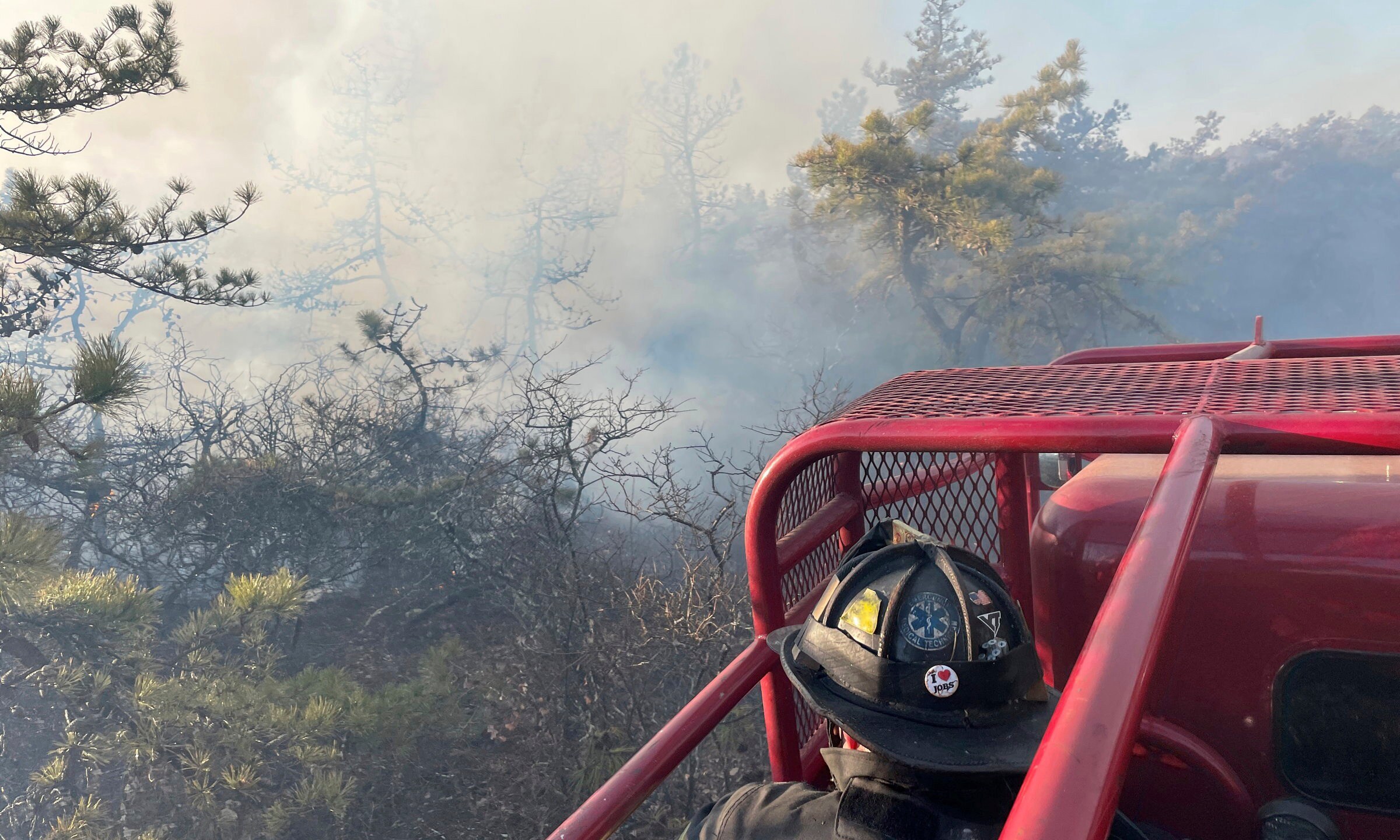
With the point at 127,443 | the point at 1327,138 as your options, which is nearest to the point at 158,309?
the point at 127,443

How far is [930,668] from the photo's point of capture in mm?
1027

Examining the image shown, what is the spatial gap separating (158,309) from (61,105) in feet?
57.3

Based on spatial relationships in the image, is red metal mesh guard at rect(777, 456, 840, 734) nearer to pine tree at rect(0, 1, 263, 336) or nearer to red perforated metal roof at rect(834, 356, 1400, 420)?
red perforated metal roof at rect(834, 356, 1400, 420)

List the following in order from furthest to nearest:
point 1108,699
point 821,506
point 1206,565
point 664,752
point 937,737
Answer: point 821,506 < point 1206,565 < point 664,752 < point 937,737 < point 1108,699

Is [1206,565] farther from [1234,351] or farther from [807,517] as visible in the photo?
[1234,351]

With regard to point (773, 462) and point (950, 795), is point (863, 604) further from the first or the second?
point (773, 462)

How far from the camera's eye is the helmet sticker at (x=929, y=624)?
1.04m

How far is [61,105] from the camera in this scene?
5309mm

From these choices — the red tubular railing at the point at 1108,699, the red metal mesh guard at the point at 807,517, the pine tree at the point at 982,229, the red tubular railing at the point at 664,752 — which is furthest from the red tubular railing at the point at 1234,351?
the pine tree at the point at 982,229

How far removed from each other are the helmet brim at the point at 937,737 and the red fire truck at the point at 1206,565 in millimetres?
145

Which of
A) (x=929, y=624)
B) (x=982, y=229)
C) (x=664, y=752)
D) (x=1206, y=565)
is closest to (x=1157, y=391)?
(x=1206, y=565)

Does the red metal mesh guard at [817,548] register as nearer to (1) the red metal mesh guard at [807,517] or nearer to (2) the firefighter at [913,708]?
(1) the red metal mesh guard at [807,517]

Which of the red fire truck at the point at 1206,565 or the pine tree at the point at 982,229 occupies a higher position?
the pine tree at the point at 982,229

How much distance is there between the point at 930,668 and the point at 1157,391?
Result: 25.6 inches
